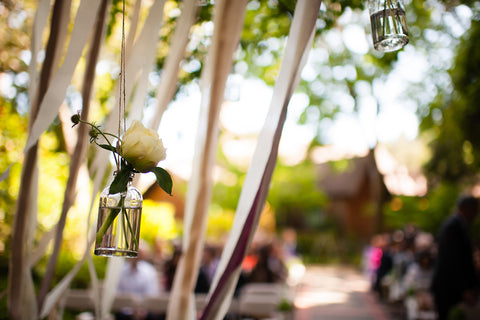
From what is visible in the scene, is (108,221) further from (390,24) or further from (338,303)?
(338,303)

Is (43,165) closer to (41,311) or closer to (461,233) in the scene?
Answer: (41,311)

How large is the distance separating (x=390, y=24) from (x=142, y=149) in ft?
3.85

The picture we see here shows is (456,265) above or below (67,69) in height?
below

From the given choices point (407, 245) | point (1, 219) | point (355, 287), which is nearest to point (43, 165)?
point (1, 219)

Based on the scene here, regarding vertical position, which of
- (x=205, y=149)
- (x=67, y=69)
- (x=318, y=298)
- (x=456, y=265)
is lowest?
(x=318, y=298)

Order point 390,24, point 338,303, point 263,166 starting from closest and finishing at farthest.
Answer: point 263,166, point 390,24, point 338,303

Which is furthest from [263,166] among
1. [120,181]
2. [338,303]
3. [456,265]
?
[338,303]

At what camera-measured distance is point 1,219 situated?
589cm

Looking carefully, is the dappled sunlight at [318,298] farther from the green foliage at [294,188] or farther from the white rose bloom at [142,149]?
the green foliage at [294,188]

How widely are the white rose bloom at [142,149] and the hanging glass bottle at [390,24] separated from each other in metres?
1.07

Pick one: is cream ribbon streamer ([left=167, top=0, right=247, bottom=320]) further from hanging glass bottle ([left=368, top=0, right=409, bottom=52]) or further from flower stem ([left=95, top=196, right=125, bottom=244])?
flower stem ([left=95, top=196, right=125, bottom=244])

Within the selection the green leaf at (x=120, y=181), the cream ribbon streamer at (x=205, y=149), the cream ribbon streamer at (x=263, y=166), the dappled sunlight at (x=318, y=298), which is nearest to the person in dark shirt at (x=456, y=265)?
the cream ribbon streamer at (x=205, y=149)

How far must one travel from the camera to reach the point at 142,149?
50.8 inches

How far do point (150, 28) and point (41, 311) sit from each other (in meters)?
1.61
